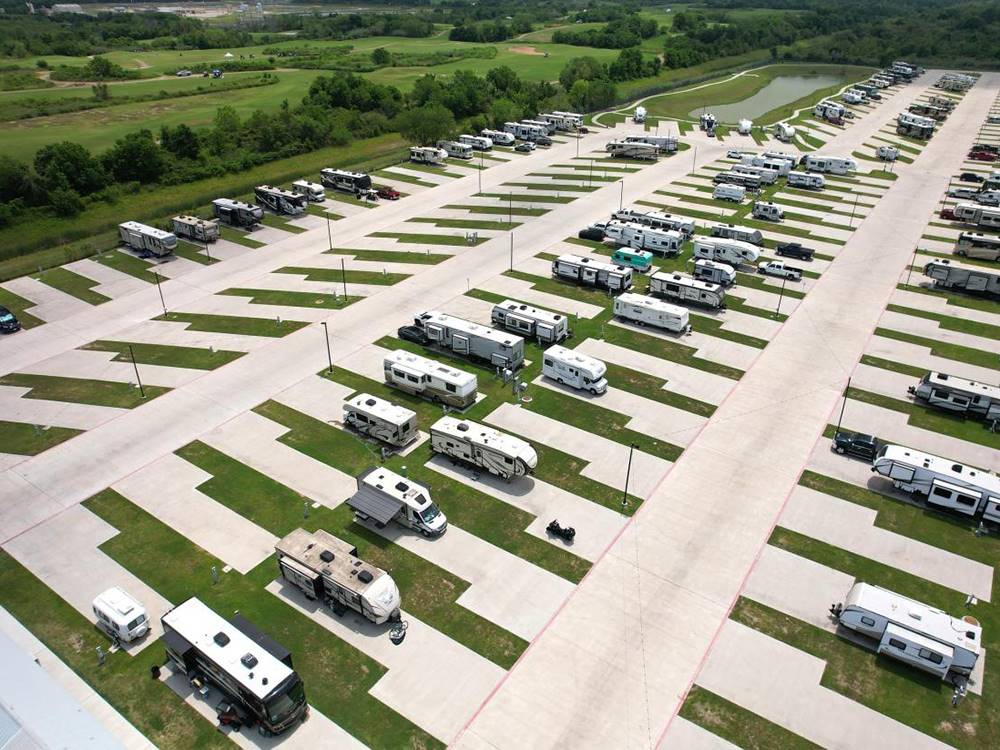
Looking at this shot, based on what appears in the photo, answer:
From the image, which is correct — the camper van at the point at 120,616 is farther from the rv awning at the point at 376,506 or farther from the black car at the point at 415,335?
the black car at the point at 415,335

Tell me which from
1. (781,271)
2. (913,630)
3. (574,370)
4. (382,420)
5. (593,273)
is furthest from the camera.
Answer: (781,271)

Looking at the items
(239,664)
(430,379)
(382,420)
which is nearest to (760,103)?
(430,379)

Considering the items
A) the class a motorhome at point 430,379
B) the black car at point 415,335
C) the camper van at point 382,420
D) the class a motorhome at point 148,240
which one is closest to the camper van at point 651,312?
the class a motorhome at point 430,379

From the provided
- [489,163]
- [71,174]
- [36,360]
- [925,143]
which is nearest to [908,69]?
[925,143]

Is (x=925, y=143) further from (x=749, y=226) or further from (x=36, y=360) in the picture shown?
(x=36, y=360)

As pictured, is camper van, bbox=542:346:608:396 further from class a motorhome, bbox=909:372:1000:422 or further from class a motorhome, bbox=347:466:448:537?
class a motorhome, bbox=909:372:1000:422

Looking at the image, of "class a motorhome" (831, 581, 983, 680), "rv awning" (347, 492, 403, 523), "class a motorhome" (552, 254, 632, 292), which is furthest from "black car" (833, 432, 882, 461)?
"rv awning" (347, 492, 403, 523)

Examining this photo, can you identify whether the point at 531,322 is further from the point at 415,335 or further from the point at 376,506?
the point at 376,506
